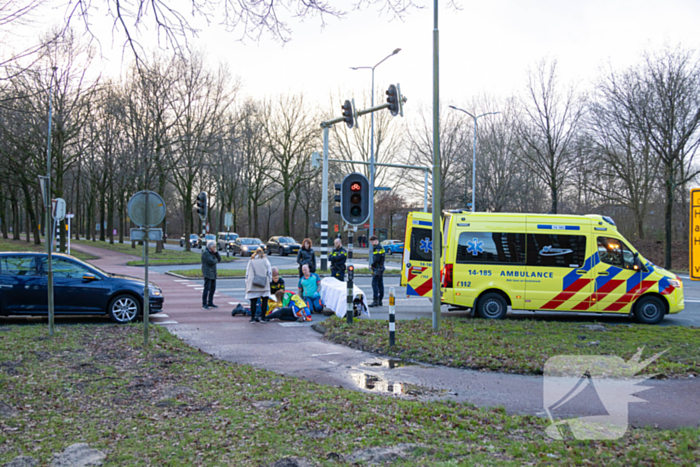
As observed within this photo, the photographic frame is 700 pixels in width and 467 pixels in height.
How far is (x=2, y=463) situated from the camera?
405 cm

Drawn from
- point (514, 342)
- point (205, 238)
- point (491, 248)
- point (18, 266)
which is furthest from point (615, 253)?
point (205, 238)

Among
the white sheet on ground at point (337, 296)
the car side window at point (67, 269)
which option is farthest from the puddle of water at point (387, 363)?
the car side window at point (67, 269)

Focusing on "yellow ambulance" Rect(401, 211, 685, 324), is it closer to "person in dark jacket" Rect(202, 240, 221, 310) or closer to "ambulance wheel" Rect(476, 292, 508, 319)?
"ambulance wheel" Rect(476, 292, 508, 319)

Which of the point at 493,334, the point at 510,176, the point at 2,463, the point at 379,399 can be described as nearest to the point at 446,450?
the point at 379,399

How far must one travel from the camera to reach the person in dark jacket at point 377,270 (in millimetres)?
14438

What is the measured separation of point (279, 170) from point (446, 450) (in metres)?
49.1

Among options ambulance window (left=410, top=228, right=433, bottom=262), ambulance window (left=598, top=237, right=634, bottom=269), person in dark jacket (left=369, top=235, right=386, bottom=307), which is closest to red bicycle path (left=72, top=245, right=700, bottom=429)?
person in dark jacket (left=369, top=235, right=386, bottom=307)

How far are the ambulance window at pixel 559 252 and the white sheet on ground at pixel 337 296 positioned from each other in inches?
150

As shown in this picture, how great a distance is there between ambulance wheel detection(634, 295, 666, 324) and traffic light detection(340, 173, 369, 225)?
6349 millimetres

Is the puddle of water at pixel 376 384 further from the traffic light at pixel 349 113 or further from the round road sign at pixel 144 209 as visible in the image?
the traffic light at pixel 349 113

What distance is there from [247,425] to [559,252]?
907 cm

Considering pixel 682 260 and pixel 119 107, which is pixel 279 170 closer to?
pixel 119 107

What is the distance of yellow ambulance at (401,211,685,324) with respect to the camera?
471 inches

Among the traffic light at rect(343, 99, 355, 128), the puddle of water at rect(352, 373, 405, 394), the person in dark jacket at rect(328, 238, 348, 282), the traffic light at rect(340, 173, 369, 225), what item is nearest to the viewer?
the puddle of water at rect(352, 373, 405, 394)
